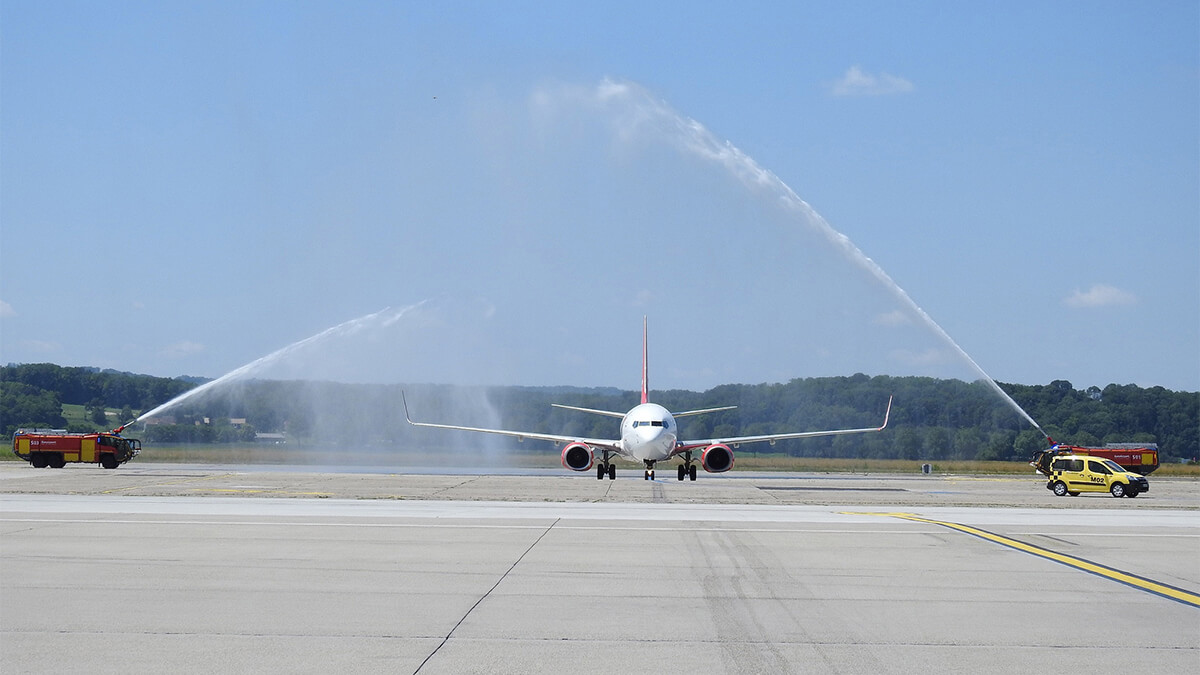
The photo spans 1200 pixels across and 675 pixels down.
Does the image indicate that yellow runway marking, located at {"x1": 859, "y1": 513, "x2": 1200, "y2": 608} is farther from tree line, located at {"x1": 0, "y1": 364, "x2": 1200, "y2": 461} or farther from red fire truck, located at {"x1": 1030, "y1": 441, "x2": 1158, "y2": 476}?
tree line, located at {"x1": 0, "y1": 364, "x2": 1200, "y2": 461}

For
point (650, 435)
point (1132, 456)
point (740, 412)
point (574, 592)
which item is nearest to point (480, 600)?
point (574, 592)

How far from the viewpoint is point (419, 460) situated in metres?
75.8

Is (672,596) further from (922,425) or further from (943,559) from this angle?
(922,425)

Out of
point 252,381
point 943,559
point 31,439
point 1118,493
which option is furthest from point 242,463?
point 943,559

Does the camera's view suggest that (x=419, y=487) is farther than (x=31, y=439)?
No

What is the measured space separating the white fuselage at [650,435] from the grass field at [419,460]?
73.7 ft

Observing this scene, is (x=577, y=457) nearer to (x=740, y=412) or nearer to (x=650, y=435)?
(x=650, y=435)

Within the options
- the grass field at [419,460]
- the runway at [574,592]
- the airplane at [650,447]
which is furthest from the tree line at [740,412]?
the runway at [574,592]

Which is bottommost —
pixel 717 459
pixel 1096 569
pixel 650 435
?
pixel 1096 569

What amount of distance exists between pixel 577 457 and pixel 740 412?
58317 millimetres

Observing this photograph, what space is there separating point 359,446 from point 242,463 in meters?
9.99

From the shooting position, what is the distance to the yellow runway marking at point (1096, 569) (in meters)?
16.0

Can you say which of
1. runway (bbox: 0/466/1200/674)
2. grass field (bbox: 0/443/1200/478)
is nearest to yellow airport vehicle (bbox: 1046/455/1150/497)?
runway (bbox: 0/466/1200/674)

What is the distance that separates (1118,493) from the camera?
46.2 metres
